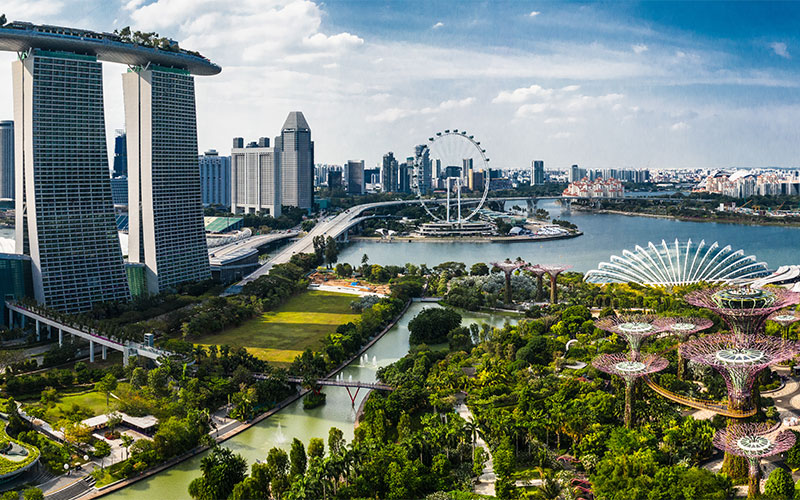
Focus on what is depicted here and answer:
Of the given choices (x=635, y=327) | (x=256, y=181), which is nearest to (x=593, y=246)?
(x=256, y=181)

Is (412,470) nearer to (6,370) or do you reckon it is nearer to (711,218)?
(6,370)

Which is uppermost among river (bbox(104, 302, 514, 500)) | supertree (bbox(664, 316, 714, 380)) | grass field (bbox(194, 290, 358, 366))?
supertree (bbox(664, 316, 714, 380))

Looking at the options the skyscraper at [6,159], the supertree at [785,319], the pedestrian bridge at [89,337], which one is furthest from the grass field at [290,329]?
the skyscraper at [6,159]

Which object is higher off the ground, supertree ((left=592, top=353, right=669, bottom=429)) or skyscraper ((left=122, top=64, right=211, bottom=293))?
skyscraper ((left=122, top=64, right=211, bottom=293))

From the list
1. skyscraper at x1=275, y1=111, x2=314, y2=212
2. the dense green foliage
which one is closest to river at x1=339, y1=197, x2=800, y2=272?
the dense green foliage

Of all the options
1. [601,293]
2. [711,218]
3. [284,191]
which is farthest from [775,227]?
[284,191]

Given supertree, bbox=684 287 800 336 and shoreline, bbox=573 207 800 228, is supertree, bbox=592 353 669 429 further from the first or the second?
shoreline, bbox=573 207 800 228
